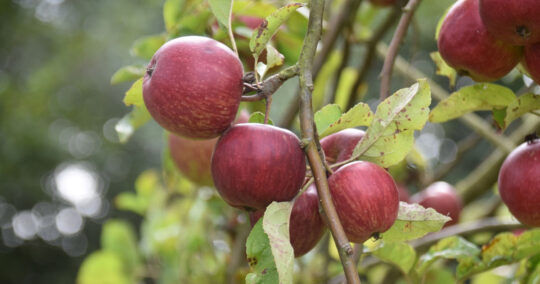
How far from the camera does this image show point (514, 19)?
1.36 feet

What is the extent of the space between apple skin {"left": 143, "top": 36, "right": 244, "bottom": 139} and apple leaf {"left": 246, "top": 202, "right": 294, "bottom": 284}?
0.08 metres

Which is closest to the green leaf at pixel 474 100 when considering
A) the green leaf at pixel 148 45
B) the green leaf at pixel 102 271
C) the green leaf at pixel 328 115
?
the green leaf at pixel 328 115

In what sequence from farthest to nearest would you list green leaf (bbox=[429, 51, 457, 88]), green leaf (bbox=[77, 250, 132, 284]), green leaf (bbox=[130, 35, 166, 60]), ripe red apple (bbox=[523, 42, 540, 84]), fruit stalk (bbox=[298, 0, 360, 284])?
1. green leaf (bbox=[77, 250, 132, 284])
2. green leaf (bbox=[130, 35, 166, 60])
3. green leaf (bbox=[429, 51, 457, 88])
4. ripe red apple (bbox=[523, 42, 540, 84])
5. fruit stalk (bbox=[298, 0, 360, 284])

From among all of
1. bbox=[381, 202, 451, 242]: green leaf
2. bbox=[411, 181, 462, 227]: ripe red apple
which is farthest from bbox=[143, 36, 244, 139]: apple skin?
bbox=[411, 181, 462, 227]: ripe red apple

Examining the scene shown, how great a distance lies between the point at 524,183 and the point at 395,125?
13cm

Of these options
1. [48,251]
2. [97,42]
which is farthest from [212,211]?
[48,251]

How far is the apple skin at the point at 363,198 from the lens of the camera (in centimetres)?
38

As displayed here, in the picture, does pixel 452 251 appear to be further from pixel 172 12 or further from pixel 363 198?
pixel 172 12

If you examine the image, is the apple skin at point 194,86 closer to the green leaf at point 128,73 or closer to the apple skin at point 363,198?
the apple skin at point 363,198

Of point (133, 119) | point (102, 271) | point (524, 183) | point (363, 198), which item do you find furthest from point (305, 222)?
point (102, 271)

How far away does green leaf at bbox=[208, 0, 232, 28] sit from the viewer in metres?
0.46

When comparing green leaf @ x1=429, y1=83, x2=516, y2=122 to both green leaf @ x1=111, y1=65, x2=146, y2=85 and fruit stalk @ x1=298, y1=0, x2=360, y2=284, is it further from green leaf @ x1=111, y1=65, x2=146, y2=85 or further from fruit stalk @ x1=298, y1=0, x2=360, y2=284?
green leaf @ x1=111, y1=65, x2=146, y2=85

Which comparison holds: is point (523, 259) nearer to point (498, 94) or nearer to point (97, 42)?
point (498, 94)

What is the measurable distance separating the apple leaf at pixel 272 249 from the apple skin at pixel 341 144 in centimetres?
8
